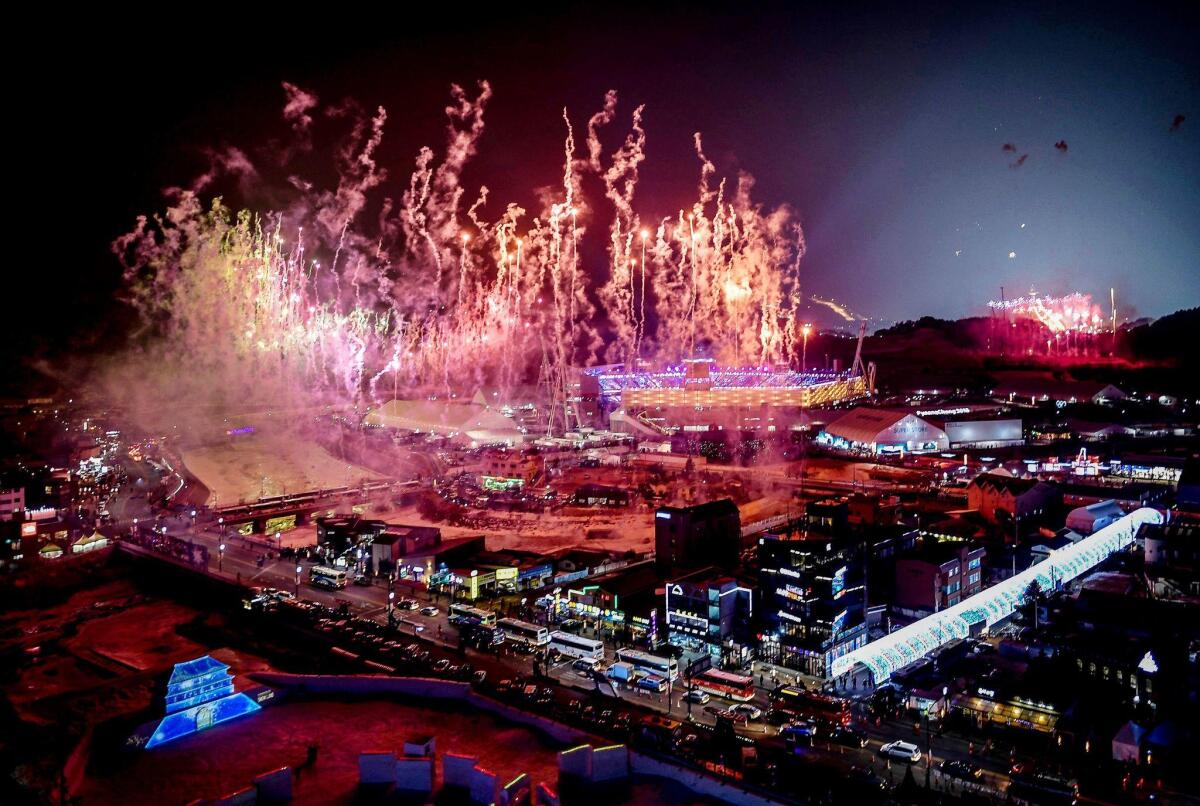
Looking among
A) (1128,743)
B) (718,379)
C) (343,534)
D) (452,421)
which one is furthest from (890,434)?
(1128,743)

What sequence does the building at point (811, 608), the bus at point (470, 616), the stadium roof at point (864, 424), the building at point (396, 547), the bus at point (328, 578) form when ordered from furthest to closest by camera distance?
the stadium roof at point (864, 424) → the building at point (396, 547) → the bus at point (328, 578) → the bus at point (470, 616) → the building at point (811, 608)

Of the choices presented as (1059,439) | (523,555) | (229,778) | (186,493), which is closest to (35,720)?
(229,778)

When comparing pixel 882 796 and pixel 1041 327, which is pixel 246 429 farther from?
pixel 1041 327

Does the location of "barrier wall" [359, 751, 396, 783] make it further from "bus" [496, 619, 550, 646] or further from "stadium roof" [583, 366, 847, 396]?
"stadium roof" [583, 366, 847, 396]

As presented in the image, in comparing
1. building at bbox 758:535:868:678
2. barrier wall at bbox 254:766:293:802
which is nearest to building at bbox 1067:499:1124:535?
building at bbox 758:535:868:678

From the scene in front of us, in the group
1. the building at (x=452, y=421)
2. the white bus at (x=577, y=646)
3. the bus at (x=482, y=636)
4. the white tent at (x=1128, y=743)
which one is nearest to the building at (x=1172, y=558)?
the white tent at (x=1128, y=743)

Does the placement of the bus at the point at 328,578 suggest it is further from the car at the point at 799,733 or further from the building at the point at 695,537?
the car at the point at 799,733
